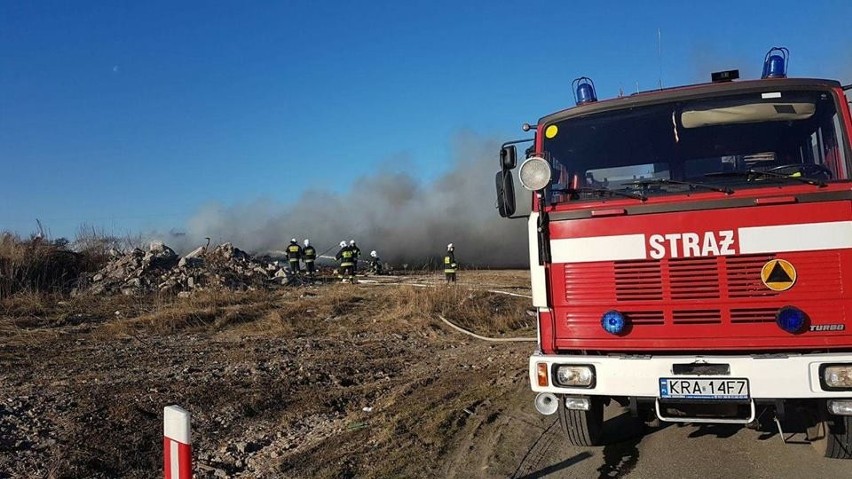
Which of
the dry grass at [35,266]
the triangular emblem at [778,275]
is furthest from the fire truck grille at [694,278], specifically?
the dry grass at [35,266]

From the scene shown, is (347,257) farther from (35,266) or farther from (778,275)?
(778,275)

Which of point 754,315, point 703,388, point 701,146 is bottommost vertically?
point 703,388

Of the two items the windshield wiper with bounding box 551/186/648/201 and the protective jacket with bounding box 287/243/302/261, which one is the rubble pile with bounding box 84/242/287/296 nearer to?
the protective jacket with bounding box 287/243/302/261

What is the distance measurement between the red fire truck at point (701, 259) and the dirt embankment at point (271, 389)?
123 centimetres

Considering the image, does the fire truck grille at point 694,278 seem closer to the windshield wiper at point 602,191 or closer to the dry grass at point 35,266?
the windshield wiper at point 602,191

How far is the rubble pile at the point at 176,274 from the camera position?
1758 cm

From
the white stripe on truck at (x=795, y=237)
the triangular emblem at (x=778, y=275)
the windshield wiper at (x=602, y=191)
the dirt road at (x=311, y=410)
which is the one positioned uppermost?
the windshield wiper at (x=602, y=191)

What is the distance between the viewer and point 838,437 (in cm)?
414

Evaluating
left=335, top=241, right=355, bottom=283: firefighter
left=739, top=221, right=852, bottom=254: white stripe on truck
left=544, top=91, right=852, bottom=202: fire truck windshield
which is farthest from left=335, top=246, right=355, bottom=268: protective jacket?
left=739, top=221, right=852, bottom=254: white stripe on truck

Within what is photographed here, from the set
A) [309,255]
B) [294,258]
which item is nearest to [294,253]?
[294,258]

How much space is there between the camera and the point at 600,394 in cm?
402

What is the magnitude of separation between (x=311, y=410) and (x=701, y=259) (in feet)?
13.4

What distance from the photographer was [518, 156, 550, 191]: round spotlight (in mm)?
4402

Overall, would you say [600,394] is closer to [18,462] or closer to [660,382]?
[660,382]
